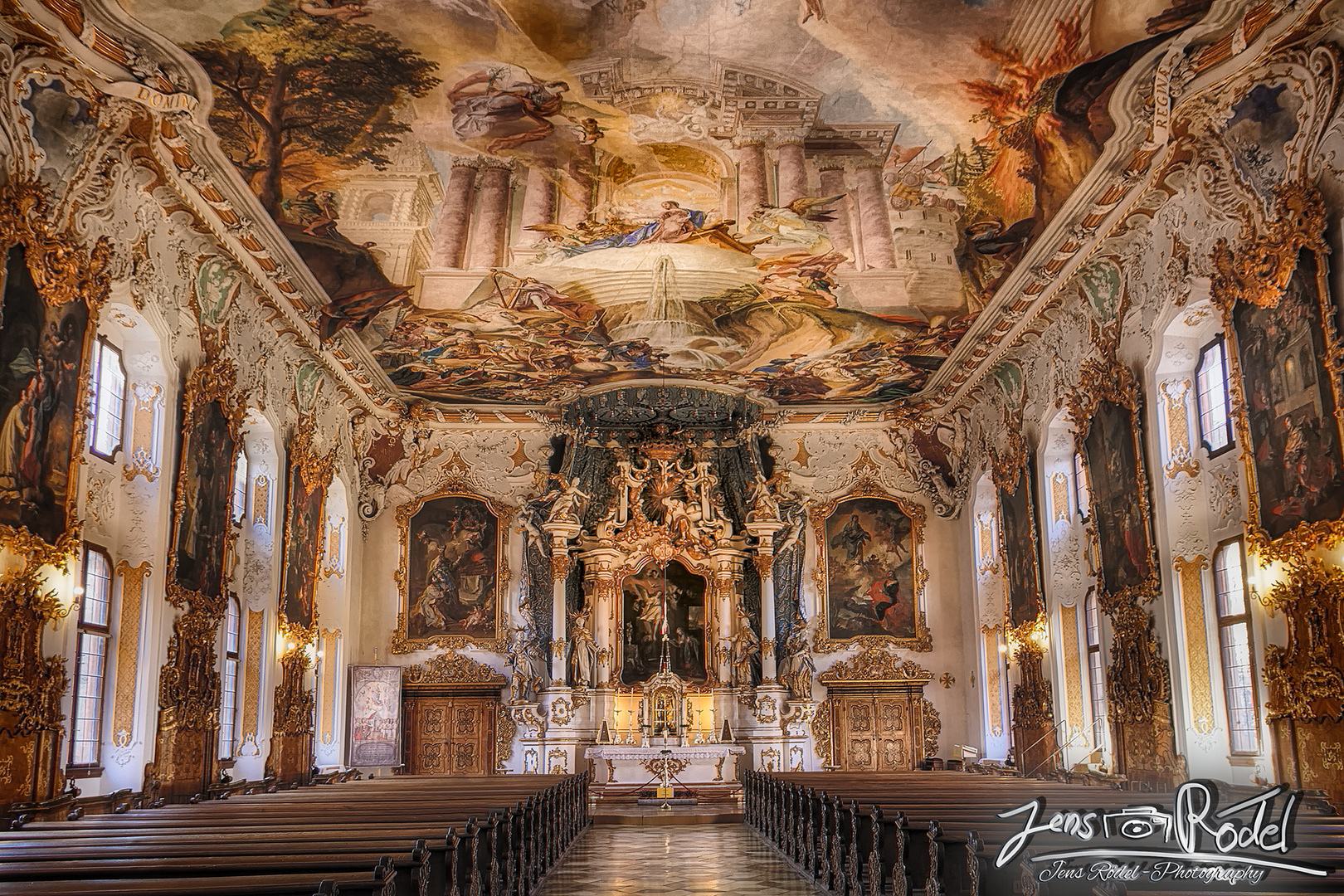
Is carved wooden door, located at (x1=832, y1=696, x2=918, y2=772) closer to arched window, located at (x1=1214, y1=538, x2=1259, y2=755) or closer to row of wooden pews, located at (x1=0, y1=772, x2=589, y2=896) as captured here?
arched window, located at (x1=1214, y1=538, x2=1259, y2=755)

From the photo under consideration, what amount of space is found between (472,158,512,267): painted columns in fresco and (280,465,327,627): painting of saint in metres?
5.22

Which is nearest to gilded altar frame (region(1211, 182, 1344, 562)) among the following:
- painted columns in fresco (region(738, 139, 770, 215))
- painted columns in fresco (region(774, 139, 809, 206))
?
painted columns in fresco (region(774, 139, 809, 206))

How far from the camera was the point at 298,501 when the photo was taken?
64.7 feet

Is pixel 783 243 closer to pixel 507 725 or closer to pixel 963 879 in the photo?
pixel 963 879

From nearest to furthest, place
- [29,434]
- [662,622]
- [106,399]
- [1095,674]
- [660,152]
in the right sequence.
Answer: [29,434] < [106,399] < [660,152] < [1095,674] < [662,622]

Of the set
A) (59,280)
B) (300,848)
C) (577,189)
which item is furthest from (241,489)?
(300,848)

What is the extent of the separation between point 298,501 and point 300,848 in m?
13.0

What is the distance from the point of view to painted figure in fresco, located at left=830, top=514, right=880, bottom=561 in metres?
25.8

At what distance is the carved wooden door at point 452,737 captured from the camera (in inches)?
958

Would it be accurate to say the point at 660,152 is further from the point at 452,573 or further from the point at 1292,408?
the point at 452,573

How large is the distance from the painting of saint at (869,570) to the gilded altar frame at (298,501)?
10.7 meters

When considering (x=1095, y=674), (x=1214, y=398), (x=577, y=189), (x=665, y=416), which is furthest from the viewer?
(x=665, y=416)

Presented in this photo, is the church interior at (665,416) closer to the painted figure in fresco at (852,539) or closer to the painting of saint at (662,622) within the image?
the painting of saint at (662,622)

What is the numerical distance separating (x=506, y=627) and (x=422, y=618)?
5.97 ft
